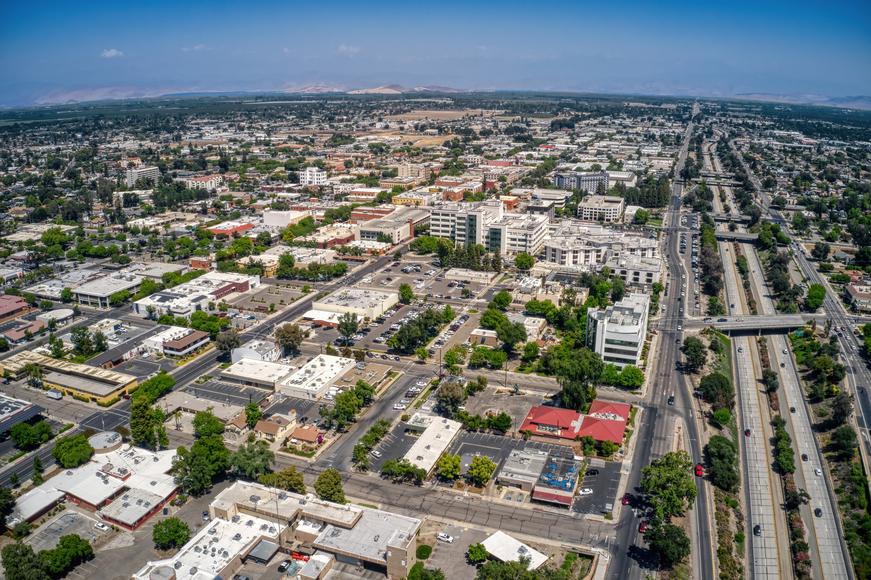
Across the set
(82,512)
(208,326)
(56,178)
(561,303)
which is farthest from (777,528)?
(56,178)

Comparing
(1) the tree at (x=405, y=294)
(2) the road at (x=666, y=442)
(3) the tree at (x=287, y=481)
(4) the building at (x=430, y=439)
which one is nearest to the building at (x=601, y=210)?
(2) the road at (x=666, y=442)

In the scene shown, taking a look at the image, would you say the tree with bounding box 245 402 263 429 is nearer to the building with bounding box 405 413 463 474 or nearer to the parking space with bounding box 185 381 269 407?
the parking space with bounding box 185 381 269 407

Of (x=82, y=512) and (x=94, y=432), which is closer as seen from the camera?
(x=82, y=512)

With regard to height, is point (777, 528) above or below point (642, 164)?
below

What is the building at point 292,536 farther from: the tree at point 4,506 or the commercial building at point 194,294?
the commercial building at point 194,294

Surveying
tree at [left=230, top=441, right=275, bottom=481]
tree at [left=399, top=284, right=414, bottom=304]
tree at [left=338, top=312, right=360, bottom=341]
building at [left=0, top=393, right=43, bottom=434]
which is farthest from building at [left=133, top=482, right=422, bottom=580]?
tree at [left=399, top=284, right=414, bottom=304]

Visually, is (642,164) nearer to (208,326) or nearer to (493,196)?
(493,196)
